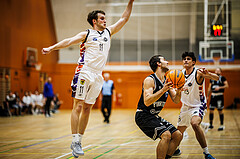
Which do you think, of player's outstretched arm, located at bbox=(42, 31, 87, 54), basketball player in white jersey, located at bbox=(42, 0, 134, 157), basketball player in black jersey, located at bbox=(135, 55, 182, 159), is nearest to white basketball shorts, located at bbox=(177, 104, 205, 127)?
basketball player in black jersey, located at bbox=(135, 55, 182, 159)

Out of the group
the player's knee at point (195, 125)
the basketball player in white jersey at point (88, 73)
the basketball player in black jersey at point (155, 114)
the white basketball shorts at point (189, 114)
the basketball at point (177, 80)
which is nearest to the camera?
the basketball player in black jersey at point (155, 114)

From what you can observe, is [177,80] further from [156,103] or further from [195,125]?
[195,125]

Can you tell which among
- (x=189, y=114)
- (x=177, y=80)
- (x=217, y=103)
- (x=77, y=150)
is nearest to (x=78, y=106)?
(x=77, y=150)

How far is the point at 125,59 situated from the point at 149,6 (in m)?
4.61

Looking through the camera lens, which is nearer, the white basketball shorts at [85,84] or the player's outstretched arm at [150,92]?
the player's outstretched arm at [150,92]

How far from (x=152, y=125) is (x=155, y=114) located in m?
0.28

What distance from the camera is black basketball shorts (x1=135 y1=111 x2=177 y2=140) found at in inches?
189

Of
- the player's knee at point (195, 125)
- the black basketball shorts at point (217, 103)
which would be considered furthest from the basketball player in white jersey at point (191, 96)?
the black basketball shorts at point (217, 103)

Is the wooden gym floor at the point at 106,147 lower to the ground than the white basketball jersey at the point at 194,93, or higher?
lower

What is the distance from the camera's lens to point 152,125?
191 inches

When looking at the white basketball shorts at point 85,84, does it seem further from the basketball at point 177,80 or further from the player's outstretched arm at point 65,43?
the basketball at point 177,80

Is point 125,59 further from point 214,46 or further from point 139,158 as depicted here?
point 139,158

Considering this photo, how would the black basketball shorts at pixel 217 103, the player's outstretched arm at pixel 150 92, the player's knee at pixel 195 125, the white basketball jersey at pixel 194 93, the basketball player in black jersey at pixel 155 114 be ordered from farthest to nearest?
the black basketball shorts at pixel 217 103
the white basketball jersey at pixel 194 93
the player's knee at pixel 195 125
the basketball player in black jersey at pixel 155 114
the player's outstretched arm at pixel 150 92

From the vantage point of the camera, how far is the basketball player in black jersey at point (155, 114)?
15.4ft
